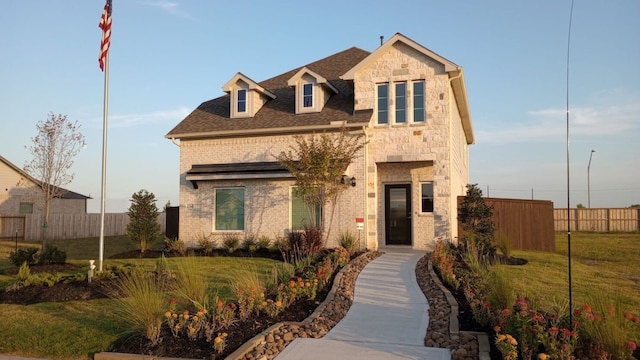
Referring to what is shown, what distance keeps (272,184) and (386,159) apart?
4.29 meters

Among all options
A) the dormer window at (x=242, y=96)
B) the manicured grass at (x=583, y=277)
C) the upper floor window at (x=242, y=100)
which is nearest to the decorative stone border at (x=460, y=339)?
the manicured grass at (x=583, y=277)

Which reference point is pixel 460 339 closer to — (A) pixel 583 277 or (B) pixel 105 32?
(A) pixel 583 277

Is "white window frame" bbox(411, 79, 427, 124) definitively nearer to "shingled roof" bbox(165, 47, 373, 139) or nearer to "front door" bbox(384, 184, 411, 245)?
"shingled roof" bbox(165, 47, 373, 139)

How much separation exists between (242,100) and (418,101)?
7091mm

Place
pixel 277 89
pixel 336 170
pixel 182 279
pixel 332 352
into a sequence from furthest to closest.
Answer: pixel 277 89, pixel 336 170, pixel 182 279, pixel 332 352

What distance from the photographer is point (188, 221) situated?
1914cm

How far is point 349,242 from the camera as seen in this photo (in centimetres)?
A: 1524

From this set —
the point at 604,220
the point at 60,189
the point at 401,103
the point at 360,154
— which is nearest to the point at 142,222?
the point at 360,154

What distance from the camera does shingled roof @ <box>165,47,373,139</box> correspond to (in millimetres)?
17891

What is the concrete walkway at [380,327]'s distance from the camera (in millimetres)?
6188

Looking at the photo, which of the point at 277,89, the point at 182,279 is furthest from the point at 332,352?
the point at 277,89

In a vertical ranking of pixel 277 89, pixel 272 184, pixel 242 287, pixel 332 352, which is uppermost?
pixel 277 89

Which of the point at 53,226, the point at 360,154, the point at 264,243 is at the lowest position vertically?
the point at 264,243

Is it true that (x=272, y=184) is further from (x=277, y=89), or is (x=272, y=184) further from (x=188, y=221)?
(x=277, y=89)
